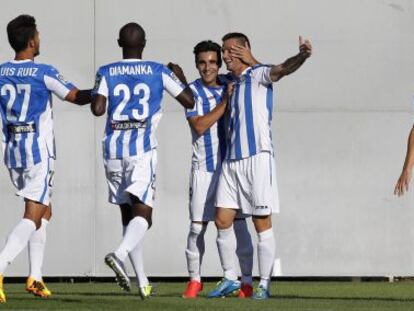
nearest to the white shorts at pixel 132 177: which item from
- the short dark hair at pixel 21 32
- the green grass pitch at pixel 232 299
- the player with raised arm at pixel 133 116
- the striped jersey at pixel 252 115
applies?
the player with raised arm at pixel 133 116

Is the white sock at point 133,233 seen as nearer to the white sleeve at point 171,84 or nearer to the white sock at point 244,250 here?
the white sleeve at point 171,84

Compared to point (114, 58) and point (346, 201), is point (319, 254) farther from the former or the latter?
point (114, 58)

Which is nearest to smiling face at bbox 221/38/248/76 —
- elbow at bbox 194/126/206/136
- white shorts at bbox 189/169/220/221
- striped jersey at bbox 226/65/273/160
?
striped jersey at bbox 226/65/273/160

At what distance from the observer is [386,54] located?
15000mm

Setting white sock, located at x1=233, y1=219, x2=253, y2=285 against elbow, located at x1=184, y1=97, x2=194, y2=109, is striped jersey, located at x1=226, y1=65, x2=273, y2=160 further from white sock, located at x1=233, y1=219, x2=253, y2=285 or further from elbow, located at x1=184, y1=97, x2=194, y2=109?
white sock, located at x1=233, y1=219, x2=253, y2=285

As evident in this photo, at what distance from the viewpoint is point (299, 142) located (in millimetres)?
15039

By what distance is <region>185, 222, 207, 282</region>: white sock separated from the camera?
12.1 m

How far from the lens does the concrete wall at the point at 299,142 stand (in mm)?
14961

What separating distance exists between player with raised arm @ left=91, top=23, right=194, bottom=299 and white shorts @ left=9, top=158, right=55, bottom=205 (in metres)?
0.44

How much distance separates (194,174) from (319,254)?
317 centimetres

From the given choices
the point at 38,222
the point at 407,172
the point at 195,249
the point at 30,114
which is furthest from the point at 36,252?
the point at 407,172

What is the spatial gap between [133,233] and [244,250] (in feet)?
4.94

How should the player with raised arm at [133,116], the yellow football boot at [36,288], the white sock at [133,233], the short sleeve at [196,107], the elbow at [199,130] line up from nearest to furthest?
the white sock at [133,233] → the player with raised arm at [133,116] → the yellow football boot at [36,288] → the elbow at [199,130] → the short sleeve at [196,107]

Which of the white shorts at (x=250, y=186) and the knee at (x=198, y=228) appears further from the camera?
the knee at (x=198, y=228)
